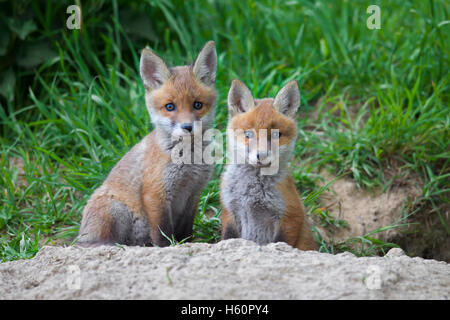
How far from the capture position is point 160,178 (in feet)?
15.1

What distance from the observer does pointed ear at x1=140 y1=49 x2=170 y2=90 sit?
4.70m

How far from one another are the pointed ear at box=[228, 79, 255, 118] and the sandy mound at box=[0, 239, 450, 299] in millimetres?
A: 1161

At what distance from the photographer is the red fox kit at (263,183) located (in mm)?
4297

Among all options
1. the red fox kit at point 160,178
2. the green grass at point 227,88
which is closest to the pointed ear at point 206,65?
the red fox kit at point 160,178

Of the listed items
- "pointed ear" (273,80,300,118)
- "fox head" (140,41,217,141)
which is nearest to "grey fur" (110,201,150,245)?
"fox head" (140,41,217,141)

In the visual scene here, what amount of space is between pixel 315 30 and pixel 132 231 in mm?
4169

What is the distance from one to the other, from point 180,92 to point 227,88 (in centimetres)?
201

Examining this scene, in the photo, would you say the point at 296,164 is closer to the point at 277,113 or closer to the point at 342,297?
the point at 277,113

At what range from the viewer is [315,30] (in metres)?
7.41

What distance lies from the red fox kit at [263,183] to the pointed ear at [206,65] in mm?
489

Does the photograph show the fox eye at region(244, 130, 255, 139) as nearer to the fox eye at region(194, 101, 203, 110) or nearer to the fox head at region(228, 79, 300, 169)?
the fox head at region(228, 79, 300, 169)

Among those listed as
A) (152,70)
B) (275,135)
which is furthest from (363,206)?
(152,70)

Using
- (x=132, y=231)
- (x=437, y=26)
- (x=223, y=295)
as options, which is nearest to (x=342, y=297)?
(x=223, y=295)

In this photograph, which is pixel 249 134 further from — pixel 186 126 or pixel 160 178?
pixel 160 178
